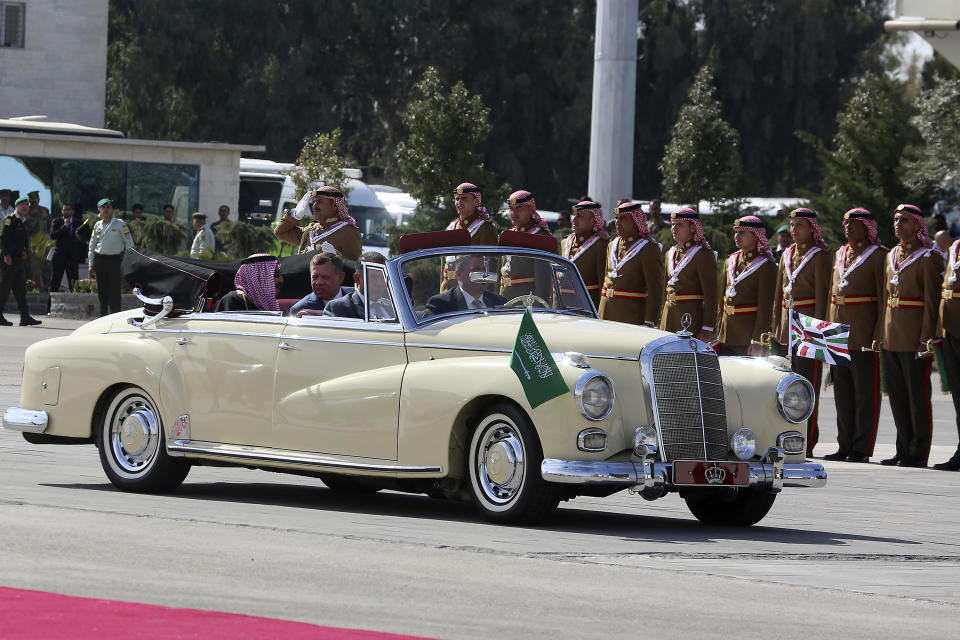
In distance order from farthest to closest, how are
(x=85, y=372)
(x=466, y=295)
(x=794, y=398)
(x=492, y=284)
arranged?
(x=85, y=372) < (x=492, y=284) < (x=466, y=295) < (x=794, y=398)

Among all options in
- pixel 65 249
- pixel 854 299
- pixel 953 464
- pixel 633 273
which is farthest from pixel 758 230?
pixel 65 249

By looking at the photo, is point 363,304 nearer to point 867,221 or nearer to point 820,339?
point 820,339

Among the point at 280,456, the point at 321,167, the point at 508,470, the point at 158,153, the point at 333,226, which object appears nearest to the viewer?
the point at 508,470

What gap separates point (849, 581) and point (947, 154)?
84.1 feet

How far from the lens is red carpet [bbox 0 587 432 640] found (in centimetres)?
604

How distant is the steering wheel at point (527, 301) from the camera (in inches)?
425

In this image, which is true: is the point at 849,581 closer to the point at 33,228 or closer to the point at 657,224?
the point at 657,224

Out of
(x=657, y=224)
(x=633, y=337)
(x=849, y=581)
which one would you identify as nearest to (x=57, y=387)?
(x=633, y=337)

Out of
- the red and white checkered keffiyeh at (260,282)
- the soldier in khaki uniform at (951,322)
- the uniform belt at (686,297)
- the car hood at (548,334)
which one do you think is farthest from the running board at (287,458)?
the soldier in khaki uniform at (951,322)

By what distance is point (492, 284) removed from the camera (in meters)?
10.9

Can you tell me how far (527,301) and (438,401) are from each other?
128 cm

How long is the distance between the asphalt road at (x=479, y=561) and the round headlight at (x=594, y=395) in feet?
2.14

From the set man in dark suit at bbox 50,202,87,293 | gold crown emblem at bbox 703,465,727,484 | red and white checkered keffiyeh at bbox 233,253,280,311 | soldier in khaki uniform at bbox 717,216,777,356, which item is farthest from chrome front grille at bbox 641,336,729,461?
man in dark suit at bbox 50,202,87,293

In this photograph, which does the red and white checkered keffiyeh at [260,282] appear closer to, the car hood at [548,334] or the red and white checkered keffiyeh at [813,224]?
the car hood at [548,334]
